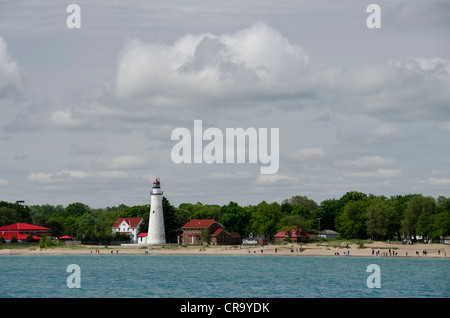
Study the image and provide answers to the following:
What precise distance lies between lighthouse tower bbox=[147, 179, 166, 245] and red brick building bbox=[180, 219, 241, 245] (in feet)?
27.0

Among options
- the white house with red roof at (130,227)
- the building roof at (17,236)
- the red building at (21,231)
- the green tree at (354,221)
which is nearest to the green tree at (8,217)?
the red building at (21,231)

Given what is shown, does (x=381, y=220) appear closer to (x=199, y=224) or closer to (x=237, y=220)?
(x=237, y=220)

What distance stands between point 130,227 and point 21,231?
2563cm

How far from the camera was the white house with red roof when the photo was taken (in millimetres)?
150625

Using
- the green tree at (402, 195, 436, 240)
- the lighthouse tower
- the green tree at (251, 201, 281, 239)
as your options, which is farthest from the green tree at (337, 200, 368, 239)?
the lighthouse tower

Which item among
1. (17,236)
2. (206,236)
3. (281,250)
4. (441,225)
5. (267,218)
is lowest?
(281,250)

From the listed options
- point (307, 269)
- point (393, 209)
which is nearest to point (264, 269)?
point (307, 269)

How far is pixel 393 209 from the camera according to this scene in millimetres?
130750

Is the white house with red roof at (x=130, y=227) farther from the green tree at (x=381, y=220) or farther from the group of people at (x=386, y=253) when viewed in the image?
the group of people at (x=386, y=253)

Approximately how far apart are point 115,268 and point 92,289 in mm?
28055

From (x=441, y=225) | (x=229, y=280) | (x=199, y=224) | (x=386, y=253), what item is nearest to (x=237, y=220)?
(x=199, y=224)

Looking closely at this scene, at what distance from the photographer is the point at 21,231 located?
14725 centimetres
